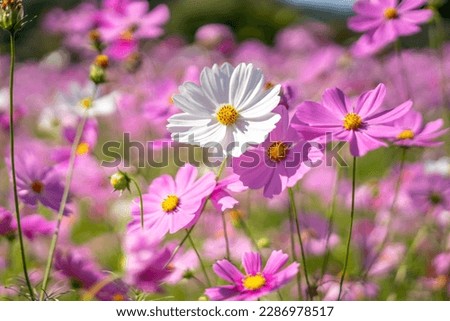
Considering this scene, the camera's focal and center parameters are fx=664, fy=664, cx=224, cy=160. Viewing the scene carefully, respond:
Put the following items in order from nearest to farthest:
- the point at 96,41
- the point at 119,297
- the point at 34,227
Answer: the point at 119,297, the point at 34,227, the point at 96,41

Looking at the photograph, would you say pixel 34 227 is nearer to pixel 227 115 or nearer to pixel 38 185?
pixel 38 185

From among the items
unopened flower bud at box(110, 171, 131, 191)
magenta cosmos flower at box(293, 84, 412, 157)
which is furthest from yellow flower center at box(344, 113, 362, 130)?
unopened flower bud at box(110, 171, 131, 191)

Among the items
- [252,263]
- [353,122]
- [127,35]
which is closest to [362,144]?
[353,122]

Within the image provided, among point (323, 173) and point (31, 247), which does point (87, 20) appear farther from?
point (323, 173)

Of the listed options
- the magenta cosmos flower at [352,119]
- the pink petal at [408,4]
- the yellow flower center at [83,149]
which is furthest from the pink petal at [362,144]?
the yellow flower center at [83,149]

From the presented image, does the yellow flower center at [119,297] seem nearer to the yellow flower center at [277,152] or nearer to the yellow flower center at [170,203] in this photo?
the yellow flower center at [170,203]

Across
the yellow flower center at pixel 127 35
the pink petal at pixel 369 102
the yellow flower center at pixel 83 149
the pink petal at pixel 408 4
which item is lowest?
the pink petal at pixel 369 102

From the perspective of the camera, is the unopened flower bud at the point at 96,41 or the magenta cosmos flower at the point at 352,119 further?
the unopened flower bud at the point at 96,41
